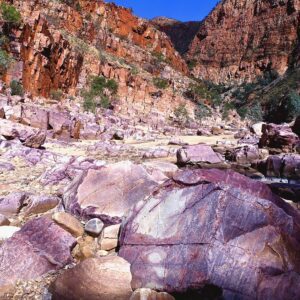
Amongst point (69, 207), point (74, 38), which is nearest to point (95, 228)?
point (69, 207)

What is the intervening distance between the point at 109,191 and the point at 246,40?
11479 cm

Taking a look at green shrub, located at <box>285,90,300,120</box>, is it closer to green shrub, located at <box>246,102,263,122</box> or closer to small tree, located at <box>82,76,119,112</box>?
green shrub, located at <box>246,102,263,122</box>

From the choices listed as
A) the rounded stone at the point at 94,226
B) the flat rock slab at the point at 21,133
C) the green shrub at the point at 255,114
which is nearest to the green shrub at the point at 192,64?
the green shrub at the point at 255,114

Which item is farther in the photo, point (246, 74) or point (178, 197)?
point (246, 74)

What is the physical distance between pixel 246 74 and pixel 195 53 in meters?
22.0

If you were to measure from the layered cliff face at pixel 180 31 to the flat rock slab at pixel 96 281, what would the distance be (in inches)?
6072

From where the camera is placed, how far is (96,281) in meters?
3.51

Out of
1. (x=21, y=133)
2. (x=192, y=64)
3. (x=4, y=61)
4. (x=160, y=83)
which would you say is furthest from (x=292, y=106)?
(x=192, y=64)

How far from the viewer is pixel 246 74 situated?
105 m

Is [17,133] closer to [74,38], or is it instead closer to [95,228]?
[95,228]

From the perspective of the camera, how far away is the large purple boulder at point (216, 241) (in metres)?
3.20

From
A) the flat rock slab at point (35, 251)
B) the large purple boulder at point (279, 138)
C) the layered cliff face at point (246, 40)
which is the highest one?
the layered cliff face at point (246, 40)

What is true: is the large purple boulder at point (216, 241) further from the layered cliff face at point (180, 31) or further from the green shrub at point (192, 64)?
the layered cliff face at point (180, 31)

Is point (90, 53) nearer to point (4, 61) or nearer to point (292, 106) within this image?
point (4, 61)
